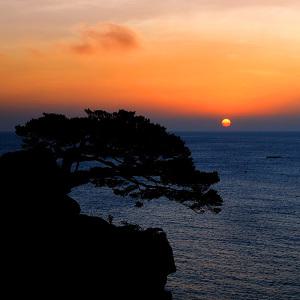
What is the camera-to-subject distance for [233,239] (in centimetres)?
6619

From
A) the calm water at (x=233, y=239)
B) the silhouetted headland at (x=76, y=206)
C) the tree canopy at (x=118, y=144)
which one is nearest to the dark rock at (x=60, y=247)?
the silhouetted headland at (x=76, y=206)

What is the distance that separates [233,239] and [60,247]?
162 ft

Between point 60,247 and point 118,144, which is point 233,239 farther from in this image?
point 60,247

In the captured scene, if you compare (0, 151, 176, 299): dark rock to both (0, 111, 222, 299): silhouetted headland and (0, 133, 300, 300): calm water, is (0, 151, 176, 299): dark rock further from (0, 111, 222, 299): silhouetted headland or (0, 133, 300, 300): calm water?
(0, 133, 300, 300): calm water

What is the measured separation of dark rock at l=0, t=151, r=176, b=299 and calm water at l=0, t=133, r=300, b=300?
79.4 feet

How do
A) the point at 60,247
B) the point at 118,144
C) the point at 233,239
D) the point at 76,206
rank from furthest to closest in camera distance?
the point at 233,239 < the point at 76,206 < the point at 118,144 < the point at 60,247

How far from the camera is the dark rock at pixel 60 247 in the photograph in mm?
19156

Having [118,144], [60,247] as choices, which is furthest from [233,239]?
[60,247]

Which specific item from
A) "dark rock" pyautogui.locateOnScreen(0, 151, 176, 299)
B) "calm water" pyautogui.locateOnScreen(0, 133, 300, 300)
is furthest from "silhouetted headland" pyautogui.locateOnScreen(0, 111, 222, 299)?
"calm water" pyautogui.locateOnScreen(0, 133, 300, 300)

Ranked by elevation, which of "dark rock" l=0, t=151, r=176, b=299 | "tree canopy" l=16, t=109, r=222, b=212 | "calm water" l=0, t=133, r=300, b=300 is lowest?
"calm water" l=0, t=133, r=300, b=300

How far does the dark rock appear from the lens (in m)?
19.2

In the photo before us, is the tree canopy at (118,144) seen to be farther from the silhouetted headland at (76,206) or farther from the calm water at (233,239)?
the calm water at (233,239)

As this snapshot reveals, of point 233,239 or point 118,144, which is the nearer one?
point 118,144

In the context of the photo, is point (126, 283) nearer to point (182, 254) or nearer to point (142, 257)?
point (142, 257)
